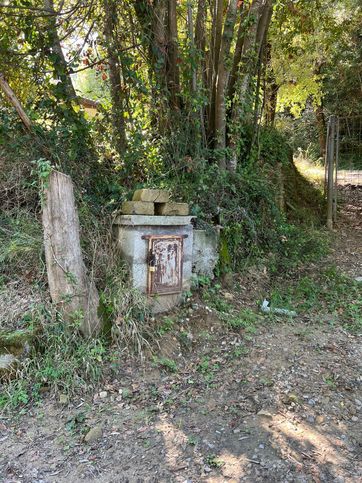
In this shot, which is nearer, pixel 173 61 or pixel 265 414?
pixel 265 414

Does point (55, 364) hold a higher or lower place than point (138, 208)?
lower

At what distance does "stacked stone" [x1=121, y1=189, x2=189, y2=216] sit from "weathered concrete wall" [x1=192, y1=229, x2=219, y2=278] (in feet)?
1.69

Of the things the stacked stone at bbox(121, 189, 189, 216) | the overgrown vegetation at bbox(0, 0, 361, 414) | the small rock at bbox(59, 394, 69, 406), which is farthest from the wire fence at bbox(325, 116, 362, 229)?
the small rock at bbox(59, 394, 69, 406)

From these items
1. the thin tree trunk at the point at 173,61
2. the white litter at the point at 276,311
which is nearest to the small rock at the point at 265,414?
the white litter at the point at 276,311

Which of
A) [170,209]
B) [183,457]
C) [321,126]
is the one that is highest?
[321,126]

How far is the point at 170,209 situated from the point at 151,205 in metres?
0.24

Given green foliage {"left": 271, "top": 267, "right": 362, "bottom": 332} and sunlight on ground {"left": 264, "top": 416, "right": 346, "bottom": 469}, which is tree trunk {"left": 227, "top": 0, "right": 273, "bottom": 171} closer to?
green foliage {"left": 271, "top": 267, "right": 362, "bottom": 332}

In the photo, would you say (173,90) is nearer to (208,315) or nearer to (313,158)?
(208,315)

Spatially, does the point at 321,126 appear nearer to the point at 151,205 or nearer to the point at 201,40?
the point at 201,40

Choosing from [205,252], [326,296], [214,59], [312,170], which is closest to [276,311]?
[326,296]

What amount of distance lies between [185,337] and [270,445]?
57.6 inches

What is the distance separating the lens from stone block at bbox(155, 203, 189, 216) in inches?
158

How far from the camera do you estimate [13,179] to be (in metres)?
4.15

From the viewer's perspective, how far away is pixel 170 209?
404 centimetres
